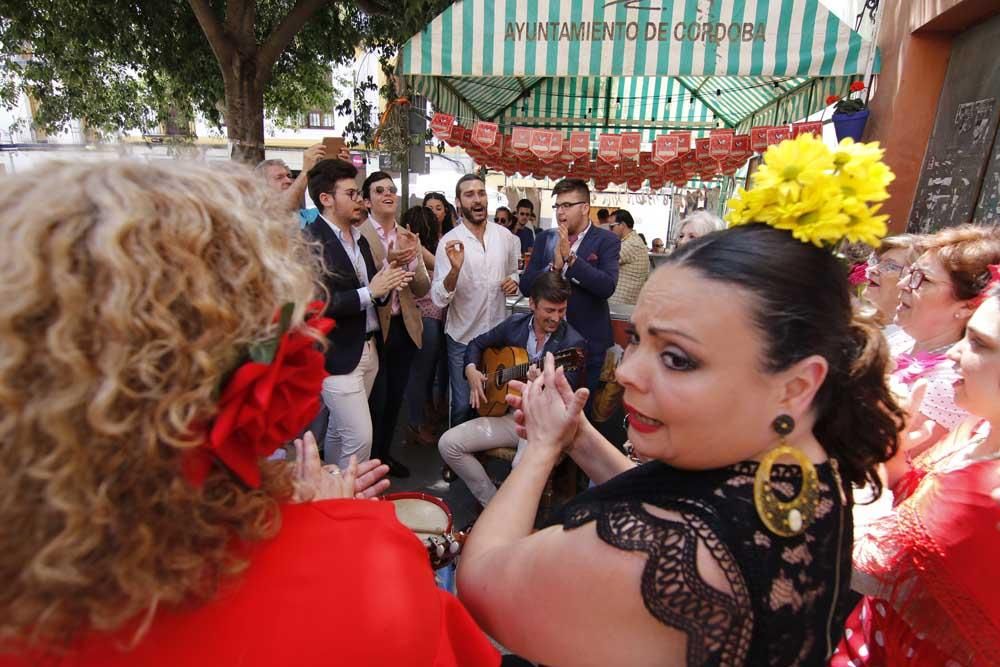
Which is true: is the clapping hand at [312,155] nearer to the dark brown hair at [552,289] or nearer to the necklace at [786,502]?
the dark brown hair at [552,289]

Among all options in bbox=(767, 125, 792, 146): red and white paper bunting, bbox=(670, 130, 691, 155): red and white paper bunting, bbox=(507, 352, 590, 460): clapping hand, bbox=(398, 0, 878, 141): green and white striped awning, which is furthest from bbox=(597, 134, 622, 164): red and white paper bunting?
bbox=(507, 352, 590, 460): clapping hand

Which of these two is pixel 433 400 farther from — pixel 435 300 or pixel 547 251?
pixel 547 251

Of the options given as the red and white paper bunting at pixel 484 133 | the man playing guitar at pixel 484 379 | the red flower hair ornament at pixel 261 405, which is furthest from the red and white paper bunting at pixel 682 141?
the red flower hair ornament at pixel 261 405

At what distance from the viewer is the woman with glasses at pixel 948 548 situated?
117 centimetres

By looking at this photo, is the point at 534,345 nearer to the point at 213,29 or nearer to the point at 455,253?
the point at 455,253

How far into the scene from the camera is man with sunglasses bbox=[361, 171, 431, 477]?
144 inches

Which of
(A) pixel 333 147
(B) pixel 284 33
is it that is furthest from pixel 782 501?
(B) pixel 284 33

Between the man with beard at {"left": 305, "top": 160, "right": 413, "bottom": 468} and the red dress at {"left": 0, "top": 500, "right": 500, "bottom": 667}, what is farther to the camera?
the man with beard at {"left": 305, "top": 160, "right": 413, "bottom": 468}

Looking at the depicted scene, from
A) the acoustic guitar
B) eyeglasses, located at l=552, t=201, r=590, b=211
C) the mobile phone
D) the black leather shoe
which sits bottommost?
the black leather shoe

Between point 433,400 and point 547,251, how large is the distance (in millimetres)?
1603

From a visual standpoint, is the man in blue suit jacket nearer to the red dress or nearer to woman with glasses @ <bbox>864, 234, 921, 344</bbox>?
woman with glasses @ <bbox>864, 234, 921, 344</bbox>

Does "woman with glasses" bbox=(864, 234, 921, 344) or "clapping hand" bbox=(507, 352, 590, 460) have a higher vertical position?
"woman with glasses" bbox=(864, 234, 921, 344)

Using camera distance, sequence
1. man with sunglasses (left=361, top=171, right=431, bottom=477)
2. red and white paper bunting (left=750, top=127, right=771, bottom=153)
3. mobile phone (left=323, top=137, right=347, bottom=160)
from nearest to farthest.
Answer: man with sunglasses (left=361, top=171, right=431, bottom=477), mobile phone (left=323, top=137, right=347, bottom=160), red and white paper bunting (left=750, top=127, right=771, bottom=153)

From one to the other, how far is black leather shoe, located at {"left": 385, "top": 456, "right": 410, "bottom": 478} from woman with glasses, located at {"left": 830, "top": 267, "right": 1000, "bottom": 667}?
113 inches
